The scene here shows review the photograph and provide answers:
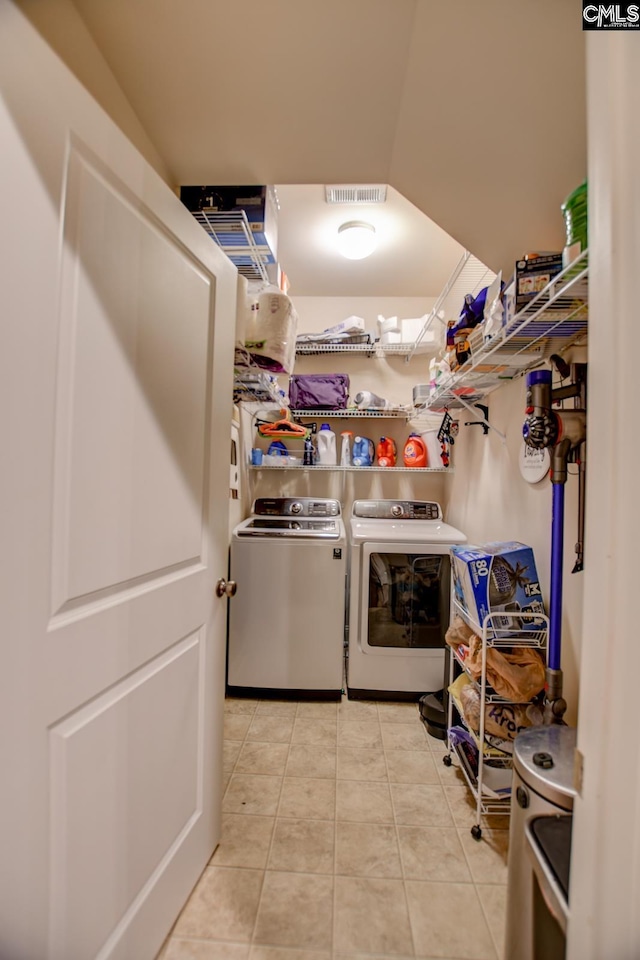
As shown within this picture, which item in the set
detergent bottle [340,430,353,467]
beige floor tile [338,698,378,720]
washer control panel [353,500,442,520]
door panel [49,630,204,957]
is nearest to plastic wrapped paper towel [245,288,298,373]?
door panel [49,630,204,957]

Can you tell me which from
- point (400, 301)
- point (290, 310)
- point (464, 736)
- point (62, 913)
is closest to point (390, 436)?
point (400, 301)

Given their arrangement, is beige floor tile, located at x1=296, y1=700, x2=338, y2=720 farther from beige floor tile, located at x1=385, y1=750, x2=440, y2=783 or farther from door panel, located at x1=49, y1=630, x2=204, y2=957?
door panel, located at x1=49, y1=630, x2=204, y2=957

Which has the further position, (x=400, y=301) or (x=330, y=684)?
(x=400, y=301)

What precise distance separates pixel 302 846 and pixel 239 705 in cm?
96

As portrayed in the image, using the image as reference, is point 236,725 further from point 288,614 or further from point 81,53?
point 81,53

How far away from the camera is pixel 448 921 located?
1106mm

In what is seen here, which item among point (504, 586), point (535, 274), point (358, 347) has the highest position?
point (358, 347)

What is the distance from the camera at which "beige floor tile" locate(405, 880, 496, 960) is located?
1037mm

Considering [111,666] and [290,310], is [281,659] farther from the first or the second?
[290,310]

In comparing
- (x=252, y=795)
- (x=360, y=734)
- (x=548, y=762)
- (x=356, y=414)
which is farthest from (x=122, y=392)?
(x=356, y=414)

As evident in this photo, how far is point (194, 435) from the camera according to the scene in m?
1.13

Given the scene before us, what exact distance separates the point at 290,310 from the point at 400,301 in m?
1.82

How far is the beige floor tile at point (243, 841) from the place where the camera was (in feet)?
4.17

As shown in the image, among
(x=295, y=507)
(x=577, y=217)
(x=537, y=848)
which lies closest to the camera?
(x=537, y=848)
